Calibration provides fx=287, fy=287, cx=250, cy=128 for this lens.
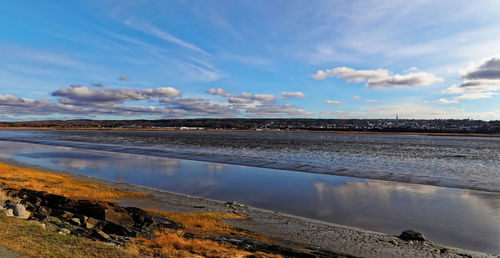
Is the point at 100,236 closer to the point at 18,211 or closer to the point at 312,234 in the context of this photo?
the point at 18,211

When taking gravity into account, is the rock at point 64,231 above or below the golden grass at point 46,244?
below

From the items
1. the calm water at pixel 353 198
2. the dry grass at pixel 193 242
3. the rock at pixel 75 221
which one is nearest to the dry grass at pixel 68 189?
the calm water at pixel 353 198

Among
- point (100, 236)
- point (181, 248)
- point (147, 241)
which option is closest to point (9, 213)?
point (100, 236)

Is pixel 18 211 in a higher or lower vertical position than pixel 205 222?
higher

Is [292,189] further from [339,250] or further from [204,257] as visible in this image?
Answer: [204,257]

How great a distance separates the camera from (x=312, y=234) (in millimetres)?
11758

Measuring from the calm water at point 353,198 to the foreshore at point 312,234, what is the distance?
52.0 inches

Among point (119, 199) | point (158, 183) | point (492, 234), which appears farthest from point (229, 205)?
point (492, 234)

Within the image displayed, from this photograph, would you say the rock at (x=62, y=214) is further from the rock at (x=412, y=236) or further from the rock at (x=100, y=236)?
the rock at (x=412, y=236)

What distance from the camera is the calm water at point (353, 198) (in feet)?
43.8

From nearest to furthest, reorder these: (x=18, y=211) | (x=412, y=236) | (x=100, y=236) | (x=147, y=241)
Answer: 1. (x=100, y=236)
2. (x=147, y=241)
3. (x=18, y=211)
4. (x=412, y=236)

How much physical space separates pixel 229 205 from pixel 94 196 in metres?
7.74

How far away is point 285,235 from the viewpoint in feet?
37.9

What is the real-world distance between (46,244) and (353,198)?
16.7 m
